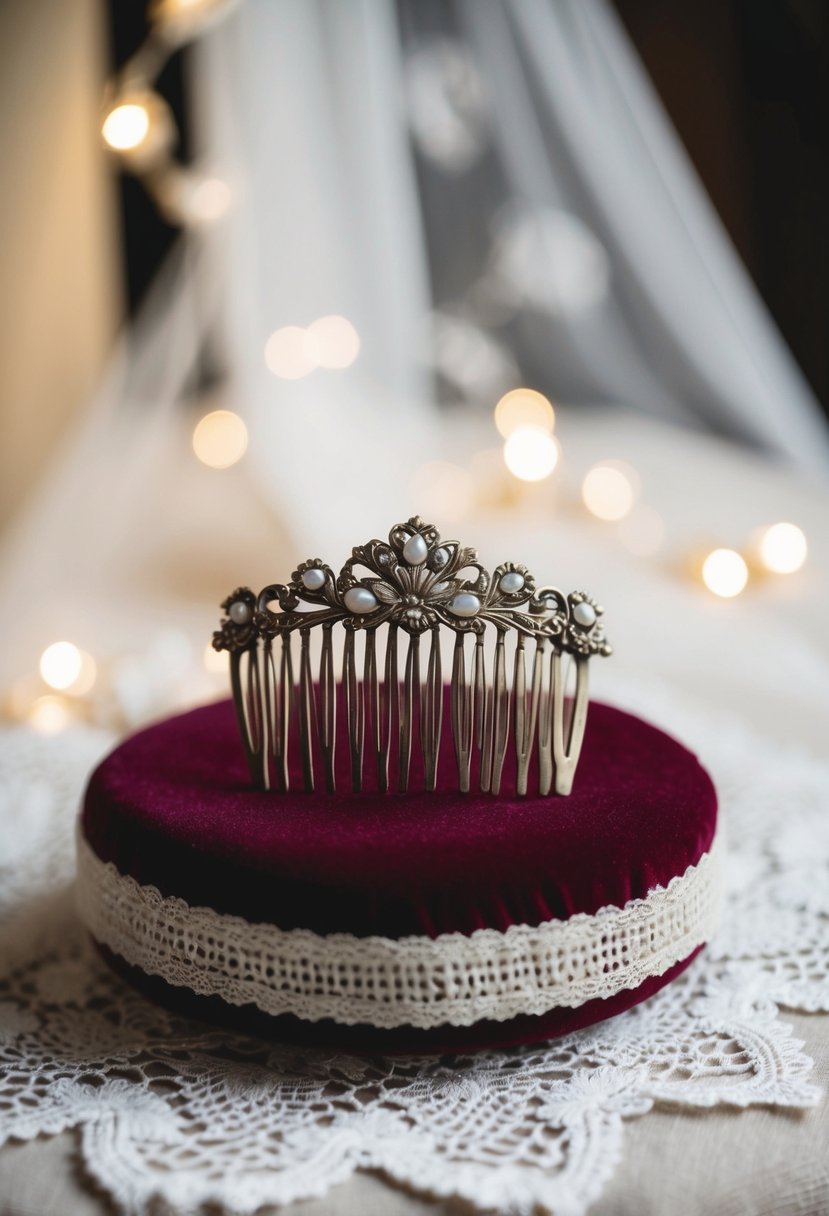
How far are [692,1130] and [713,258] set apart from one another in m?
2.15

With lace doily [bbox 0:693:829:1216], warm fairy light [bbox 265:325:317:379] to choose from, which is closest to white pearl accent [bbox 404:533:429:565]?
lace doily [bbox 0:693:829:1216]

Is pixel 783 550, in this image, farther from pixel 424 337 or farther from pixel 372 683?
pixel 372 683

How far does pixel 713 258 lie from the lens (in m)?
2.60

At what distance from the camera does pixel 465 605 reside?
3.45 feet

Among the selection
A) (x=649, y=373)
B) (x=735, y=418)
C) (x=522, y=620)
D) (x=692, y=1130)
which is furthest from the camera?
(x=649, y=373)

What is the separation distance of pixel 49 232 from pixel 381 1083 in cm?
320

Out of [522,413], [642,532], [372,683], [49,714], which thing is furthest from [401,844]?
[522,413]

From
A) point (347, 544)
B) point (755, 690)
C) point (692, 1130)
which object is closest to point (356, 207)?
point (347, 544)

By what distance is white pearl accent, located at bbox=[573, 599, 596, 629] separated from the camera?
1084 millimetres

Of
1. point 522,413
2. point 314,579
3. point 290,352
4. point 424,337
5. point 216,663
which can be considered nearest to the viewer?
point 314,579

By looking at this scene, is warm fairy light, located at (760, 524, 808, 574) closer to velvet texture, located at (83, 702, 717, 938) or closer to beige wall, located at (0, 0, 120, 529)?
velvet texture, located at (83, 702, 717, 938)

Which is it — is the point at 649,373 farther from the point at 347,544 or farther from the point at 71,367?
the point at 71,367

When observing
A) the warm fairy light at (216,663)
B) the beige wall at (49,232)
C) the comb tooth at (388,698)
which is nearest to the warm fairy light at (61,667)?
the warm fairy light at (216,663)

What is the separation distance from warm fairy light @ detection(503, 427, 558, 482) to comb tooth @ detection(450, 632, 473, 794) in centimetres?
182
